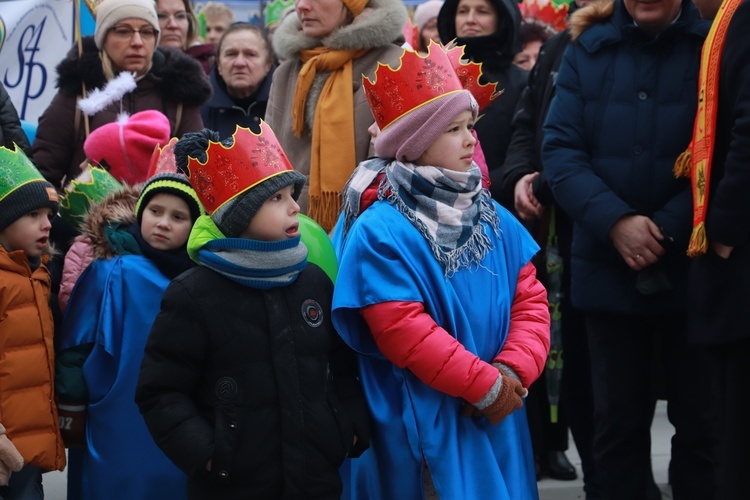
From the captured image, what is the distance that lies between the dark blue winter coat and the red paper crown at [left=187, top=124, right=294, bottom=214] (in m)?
1.38

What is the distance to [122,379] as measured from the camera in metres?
3.87

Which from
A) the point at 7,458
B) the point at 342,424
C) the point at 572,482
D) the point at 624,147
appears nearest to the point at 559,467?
the point at 572,482

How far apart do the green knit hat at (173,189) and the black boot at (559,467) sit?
2305mm

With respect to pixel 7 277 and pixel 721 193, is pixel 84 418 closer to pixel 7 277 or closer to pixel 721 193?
pixel 7 277

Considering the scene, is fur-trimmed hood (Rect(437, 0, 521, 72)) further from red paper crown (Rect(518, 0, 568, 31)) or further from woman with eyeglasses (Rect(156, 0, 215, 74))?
woman with eyeglasses (Rect(156, 0, 215, 74))

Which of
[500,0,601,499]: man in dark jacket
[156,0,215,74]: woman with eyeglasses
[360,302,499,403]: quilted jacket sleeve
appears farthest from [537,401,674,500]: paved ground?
[156,0,215,74]: woman with eyeglasses

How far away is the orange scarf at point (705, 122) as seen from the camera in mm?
3611

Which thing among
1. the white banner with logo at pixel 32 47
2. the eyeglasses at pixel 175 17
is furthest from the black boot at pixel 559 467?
the eyeglasses at pixel 175 17

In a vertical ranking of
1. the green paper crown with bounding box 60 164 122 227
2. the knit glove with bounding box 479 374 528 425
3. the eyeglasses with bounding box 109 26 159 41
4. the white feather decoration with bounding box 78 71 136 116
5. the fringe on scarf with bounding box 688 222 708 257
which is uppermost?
the eyeglasses with bounding box 109 26 159 41

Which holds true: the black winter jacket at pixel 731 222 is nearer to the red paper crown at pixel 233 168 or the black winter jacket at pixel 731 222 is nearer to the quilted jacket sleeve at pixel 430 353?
the quilted jacket sleeve at pixel 430 353

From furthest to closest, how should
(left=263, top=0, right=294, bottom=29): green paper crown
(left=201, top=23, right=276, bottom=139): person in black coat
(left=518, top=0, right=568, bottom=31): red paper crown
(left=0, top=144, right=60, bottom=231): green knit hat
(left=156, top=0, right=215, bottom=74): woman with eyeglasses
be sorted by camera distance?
(left=263, top=0, right=294, bottom=29): green paper crown < (left=518, top=0, right=568, bottom=31): red paper crown < (left=156, top=0, right=215, bottom=74): woman with eyeglasses < (left=201, top=23, right=276, bottom=139): person in black coat < (left=0, top=144, right=60, bottom=231): green knit hat

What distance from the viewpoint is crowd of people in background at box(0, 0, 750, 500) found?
3.16 metres

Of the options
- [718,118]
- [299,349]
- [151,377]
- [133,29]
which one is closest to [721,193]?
[718,118]

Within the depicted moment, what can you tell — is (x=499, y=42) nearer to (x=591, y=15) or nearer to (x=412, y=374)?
(x=591, y=15)
